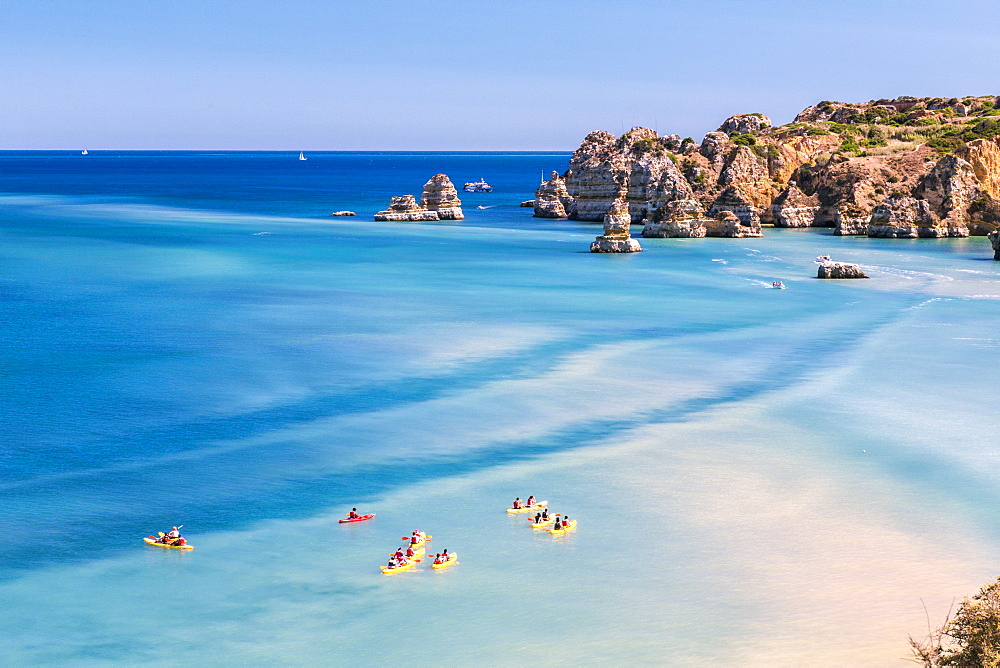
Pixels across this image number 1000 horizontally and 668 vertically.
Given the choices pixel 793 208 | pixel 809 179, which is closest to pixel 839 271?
pixel 793 208

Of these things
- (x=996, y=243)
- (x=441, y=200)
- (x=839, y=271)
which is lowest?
(x=839, y=271)

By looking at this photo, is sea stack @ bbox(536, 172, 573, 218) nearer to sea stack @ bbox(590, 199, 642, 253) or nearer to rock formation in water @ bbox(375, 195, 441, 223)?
rock formation in water @ bbox(375, 195, 441, 223)

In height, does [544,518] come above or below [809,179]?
below

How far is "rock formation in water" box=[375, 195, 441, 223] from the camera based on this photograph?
438 ft

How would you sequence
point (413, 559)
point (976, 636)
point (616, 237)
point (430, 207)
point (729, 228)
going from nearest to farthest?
point (976, 636)
point (413, 559)
point (616, 237)
point (729, 228)
point (430, 207)

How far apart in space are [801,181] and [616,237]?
41.9 m

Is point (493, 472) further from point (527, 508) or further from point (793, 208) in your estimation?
point (793, 208)

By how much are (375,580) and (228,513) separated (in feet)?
20.3

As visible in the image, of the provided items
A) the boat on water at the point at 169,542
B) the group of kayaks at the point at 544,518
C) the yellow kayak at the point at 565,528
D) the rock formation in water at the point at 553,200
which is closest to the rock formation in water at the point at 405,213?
the rock formation in water at the point at 553,200

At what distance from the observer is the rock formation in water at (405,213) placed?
133375 mm

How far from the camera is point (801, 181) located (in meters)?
129

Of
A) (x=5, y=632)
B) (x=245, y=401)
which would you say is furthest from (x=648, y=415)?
(x=5, y=632)

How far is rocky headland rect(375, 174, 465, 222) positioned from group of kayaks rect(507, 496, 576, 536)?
4181 inches

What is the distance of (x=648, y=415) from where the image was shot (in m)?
39.5
